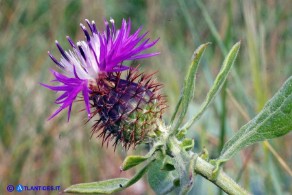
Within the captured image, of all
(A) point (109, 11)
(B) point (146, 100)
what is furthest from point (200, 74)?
(B) point (146, 100)

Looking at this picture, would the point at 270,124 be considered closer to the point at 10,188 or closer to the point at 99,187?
the point at 99,187

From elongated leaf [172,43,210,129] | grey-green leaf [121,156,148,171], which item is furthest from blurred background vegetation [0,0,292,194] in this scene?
grey-green leaf [121,156,148,171]

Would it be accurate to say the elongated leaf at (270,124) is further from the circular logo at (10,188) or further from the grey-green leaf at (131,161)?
the circular logo at (10,188)

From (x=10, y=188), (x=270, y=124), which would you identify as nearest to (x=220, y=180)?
(x=270, y=124)

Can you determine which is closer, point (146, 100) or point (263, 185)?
point (146, 100)

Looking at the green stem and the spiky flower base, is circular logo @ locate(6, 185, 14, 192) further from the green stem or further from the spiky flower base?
the green stem

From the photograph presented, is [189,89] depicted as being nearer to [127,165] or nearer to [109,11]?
[127,165]
